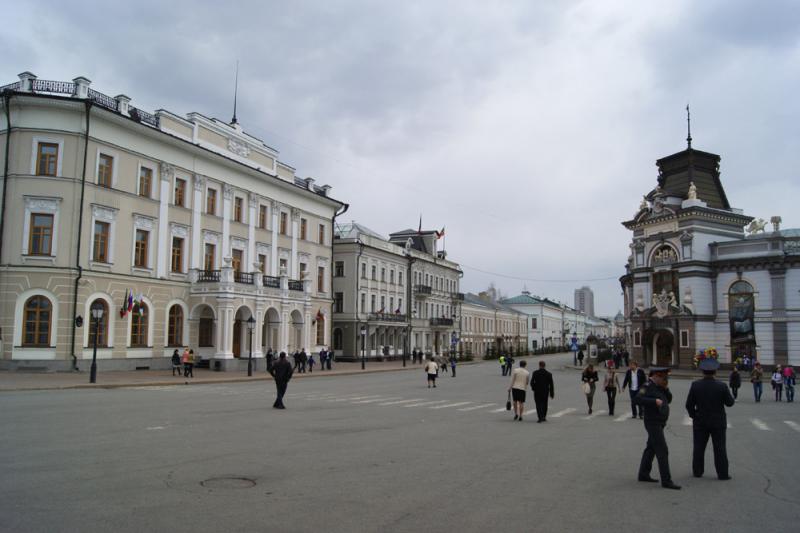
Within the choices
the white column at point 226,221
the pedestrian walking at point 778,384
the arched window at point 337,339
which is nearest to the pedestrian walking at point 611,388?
the pedestrian walking at point 778,384

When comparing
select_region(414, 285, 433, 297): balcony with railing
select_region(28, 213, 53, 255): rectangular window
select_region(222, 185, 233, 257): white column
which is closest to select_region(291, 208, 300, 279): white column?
select_region(222, 185, 233, 257): white column

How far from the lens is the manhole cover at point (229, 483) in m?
8.04

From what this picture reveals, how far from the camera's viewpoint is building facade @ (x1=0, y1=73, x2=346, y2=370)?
103 ft

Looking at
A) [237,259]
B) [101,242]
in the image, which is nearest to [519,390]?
[101,242]

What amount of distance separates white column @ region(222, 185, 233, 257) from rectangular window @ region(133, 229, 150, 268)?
20.6ft

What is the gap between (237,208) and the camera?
4419 centimetres

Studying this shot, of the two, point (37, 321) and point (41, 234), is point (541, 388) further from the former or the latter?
point (41, 234)

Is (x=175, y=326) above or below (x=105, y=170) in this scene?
below

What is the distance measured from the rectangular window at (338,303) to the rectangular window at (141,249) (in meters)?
26.1

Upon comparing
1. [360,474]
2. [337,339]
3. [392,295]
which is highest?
[392,295]

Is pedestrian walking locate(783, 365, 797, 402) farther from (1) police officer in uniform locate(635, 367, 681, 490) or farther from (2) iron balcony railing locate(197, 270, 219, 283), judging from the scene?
(2) iron balcony railing locate(197, 270, 219, 283)

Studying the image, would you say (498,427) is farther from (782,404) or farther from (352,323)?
(352,323)

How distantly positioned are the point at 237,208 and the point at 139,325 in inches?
459

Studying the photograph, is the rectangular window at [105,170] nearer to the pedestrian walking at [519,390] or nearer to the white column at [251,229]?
the white column at [251,229]
